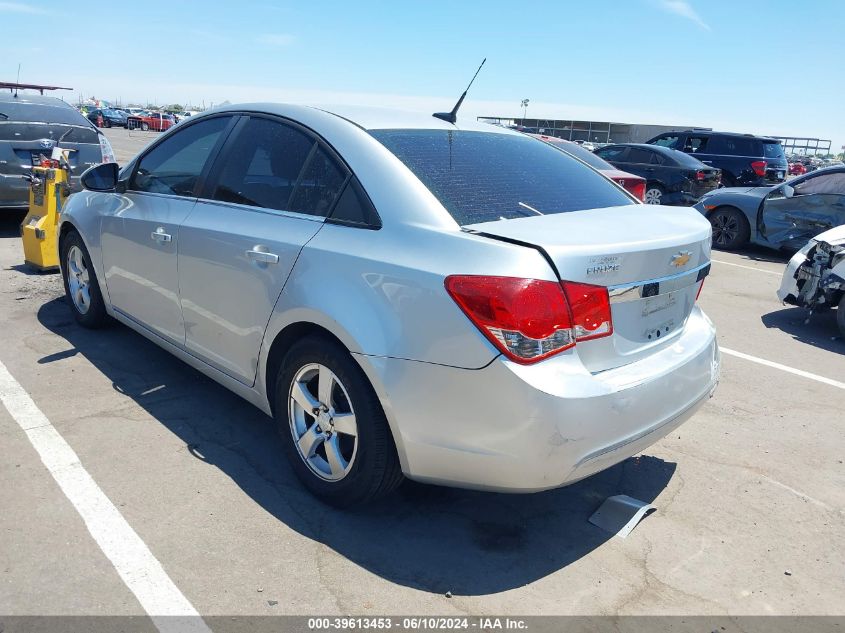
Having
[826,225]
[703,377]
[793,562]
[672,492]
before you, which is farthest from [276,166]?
[826,225]

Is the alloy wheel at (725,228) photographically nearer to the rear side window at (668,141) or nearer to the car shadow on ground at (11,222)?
the rear side window at (668,141)

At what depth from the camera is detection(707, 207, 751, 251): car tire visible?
10906 millimetres

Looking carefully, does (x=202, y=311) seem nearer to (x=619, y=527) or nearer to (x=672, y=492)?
(x=619, y=527)

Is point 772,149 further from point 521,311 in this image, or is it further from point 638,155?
point 521,311

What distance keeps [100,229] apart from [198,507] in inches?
Answer: 95.8

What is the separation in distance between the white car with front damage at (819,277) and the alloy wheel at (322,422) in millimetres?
5416

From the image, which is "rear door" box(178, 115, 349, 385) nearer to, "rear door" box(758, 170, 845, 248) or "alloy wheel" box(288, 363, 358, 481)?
"alloy wheel" box(288, 363, 358, 481)

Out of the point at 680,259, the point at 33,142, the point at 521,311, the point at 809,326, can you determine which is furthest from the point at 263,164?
the point at 33,142

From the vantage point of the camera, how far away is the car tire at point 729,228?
35.8 feet

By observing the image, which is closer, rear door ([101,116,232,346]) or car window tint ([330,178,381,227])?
car window tint ([330,178,381,227])

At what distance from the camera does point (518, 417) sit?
2.44 meters

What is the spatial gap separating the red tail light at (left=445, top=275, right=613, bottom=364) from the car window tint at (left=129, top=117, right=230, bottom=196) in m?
2.07

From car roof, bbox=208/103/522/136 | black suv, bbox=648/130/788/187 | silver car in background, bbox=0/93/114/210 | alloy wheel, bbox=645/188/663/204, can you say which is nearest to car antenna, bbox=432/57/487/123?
car roof, bbox=208/103/522/136

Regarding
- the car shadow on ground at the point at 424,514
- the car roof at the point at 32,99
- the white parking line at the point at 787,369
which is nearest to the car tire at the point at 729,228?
the white parking line at the point at 787,369
